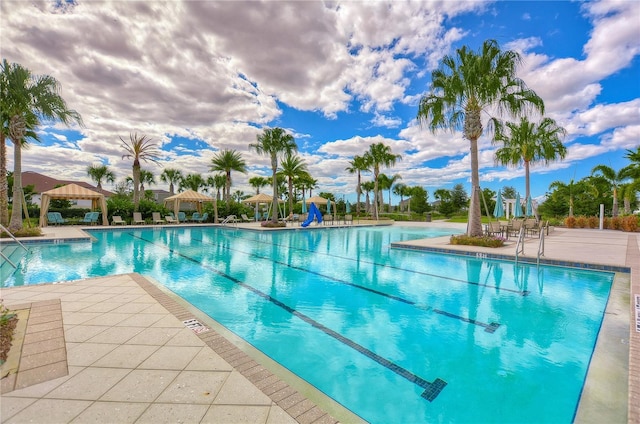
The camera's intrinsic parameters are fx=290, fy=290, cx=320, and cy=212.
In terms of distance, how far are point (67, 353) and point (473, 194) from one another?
12.4 m

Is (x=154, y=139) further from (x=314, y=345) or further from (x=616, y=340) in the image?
(x=616, y=340)

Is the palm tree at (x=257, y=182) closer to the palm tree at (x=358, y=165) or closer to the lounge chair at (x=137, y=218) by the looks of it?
the palm tree at (x=358, y=165)

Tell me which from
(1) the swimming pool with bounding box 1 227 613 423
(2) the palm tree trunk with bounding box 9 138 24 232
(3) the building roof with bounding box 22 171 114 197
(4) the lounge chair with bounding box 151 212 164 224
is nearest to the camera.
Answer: (1) the swimming pool with bounding box 1 227 613 423

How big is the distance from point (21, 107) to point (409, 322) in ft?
55.3

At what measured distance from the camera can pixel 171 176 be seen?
162ft

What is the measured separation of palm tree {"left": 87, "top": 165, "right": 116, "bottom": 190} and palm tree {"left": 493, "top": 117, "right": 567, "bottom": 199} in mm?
54488

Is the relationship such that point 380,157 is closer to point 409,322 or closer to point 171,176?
point 409,322

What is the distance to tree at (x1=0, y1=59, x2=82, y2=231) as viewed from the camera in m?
11.6

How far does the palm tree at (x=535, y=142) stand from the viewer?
61.1 feet

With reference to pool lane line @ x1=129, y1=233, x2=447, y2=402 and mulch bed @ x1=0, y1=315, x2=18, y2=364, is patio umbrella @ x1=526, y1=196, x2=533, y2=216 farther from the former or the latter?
mulch bed @ x1=0, y1=315, x2=18, y2=364

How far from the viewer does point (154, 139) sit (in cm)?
2272

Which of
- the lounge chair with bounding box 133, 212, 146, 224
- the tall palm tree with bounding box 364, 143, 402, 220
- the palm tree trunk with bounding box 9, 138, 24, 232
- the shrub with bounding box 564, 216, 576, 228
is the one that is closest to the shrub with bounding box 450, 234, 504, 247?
the shrub with bounding box 564, 216, 576, 228

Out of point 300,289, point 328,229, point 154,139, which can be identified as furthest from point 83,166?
point 300,289

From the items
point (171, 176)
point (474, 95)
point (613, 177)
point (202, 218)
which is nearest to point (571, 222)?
point (613, 177)
